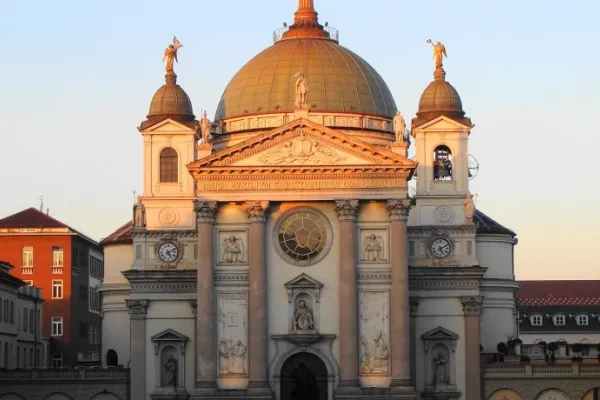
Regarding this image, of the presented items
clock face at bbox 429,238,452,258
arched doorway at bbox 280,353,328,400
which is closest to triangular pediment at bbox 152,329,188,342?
arched doorway at bbox 280,353,328,400

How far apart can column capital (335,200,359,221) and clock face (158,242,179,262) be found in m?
11.1

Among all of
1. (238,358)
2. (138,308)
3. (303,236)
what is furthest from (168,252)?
(303,236)

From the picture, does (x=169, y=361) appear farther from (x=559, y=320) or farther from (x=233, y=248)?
(x=559, y=320)

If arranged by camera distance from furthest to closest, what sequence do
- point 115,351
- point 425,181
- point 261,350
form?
point 115,351, point 425,181, point 261,350

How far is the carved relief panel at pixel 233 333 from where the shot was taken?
9644cm

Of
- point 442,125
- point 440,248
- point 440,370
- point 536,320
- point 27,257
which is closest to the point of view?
point 440,370

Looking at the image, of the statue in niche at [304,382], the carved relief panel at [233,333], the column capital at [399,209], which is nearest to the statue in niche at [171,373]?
the carved relief panel at [233,333]

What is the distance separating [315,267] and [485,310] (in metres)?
15.4

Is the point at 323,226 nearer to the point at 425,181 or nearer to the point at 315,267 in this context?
the point at 315,267

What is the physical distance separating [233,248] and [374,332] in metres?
8.99

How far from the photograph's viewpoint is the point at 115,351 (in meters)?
111

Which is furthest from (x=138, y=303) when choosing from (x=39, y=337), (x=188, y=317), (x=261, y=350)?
(x=39, y=337)

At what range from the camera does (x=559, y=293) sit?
160 meters

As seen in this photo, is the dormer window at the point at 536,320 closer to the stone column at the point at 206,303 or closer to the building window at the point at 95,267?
the building window at the point at 95,267
